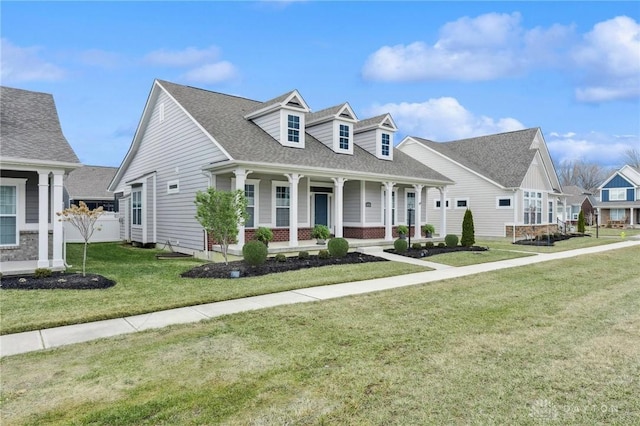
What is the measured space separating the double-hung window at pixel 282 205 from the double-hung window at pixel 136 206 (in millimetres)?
7889

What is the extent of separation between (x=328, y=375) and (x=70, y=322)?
4538mm

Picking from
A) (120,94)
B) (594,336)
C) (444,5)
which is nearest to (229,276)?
(594,336)

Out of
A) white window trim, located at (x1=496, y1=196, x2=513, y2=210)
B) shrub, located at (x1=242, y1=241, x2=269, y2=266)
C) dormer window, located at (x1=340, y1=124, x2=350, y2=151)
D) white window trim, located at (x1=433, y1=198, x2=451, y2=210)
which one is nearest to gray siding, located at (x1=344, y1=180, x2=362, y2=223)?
dormer window, located at (x1=340, y1=124, x2=350, y2=151)

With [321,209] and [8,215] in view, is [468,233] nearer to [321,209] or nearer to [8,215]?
[321,209]

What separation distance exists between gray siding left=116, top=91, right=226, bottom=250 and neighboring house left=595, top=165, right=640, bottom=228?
4843 cm

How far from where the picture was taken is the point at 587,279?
35.4 feet

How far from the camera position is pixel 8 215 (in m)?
11.4

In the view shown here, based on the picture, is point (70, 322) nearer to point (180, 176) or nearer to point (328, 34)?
point (180, 176)

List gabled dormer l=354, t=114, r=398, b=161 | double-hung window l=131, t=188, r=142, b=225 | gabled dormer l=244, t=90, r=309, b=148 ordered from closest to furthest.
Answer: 1. gabled dormer l=244, t=90, r=309, b=148
2. double-hung window l=131, t=188, r=142, b=225
3. gabled dormer l=354, t=114, r=398, b=161

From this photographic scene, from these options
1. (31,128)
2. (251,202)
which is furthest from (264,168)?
(31,128)

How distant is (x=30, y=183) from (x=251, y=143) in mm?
7208

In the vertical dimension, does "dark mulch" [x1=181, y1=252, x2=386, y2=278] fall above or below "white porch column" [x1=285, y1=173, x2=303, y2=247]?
below

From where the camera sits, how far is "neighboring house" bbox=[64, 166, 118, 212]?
1227 inches

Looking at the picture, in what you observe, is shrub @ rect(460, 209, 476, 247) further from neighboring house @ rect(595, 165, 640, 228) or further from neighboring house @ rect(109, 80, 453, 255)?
neighboring house @ rect(595, 165, 640, 228)
